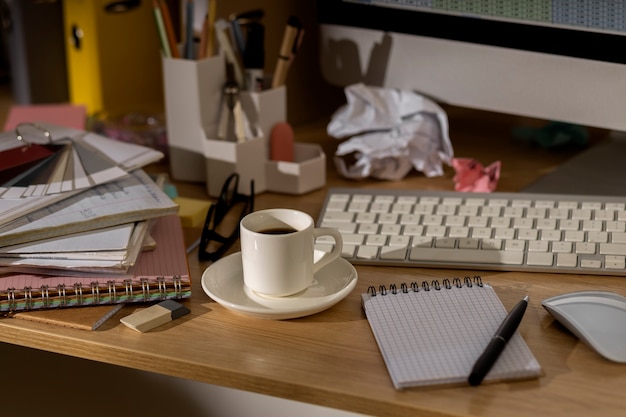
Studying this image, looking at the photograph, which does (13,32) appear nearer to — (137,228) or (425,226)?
(137,228)

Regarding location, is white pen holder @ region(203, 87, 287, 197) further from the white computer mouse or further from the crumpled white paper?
the white computer mouse

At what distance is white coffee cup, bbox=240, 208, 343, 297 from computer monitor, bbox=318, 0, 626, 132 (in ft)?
1.20

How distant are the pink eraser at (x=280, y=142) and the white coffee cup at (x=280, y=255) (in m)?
0.29

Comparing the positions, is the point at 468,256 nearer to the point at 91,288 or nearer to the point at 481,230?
the point at 481,230

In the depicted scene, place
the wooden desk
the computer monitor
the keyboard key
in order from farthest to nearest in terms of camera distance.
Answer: the computer monitor → the keyboard key → the wooden desk

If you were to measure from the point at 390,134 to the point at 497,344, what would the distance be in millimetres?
478

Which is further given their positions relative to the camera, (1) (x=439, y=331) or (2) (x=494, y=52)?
(2) (x=494, y=52)

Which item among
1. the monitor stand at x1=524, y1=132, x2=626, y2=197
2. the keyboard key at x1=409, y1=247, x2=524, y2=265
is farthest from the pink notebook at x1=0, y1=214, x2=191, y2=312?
the monitor stand at x1=524, y1=132, x2=626, y2=197

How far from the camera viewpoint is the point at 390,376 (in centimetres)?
64

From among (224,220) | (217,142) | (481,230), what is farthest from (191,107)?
(481,230)

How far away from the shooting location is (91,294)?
753 millimetres

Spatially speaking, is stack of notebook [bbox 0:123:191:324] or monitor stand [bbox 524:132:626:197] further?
monitor stand [bbox 524:132:626:197]

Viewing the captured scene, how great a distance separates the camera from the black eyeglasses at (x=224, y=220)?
2.84ft

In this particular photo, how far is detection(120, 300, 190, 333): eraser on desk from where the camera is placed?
0.71m
